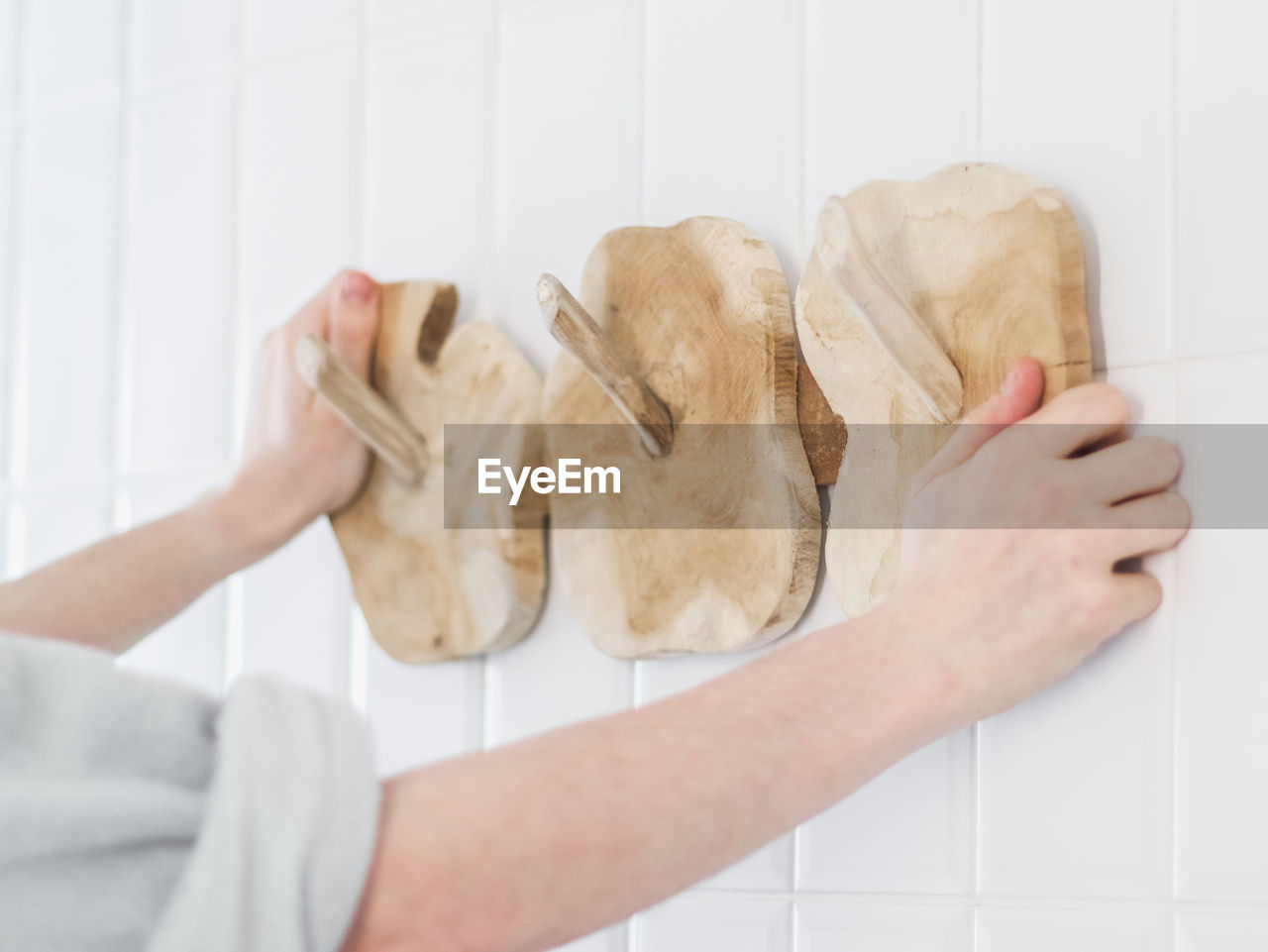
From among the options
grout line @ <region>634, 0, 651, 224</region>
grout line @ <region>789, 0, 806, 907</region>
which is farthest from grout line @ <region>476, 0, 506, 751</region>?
grout line @ <region>789, 0, 806, 907</region>

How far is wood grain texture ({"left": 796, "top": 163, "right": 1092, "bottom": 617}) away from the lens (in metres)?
0.59

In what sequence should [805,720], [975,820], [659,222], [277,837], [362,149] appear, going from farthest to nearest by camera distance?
[362,149]
[659,222]
[975,820]
[805,720]
[277,837]

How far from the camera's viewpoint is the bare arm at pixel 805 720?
0.43 metres

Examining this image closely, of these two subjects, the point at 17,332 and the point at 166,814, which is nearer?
the point at 166,814

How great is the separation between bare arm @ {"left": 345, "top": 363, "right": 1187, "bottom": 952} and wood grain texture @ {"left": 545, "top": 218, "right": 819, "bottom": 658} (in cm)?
8

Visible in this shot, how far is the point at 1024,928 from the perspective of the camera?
62 cm

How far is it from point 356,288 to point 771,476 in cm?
31

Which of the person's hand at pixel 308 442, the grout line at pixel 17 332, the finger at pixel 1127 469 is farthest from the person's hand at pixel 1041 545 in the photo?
the grout line at pixel 17 332

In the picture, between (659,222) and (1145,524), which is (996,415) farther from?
(659,222)

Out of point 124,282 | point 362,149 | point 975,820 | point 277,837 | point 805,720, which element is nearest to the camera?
point 277,837

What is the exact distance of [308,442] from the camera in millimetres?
827

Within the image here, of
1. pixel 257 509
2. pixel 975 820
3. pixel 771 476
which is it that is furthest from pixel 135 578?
pixel 975 820

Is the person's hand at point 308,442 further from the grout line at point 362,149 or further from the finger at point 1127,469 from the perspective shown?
the finger at point 1127,469

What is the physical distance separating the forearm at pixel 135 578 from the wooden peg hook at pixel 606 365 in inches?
10.8
